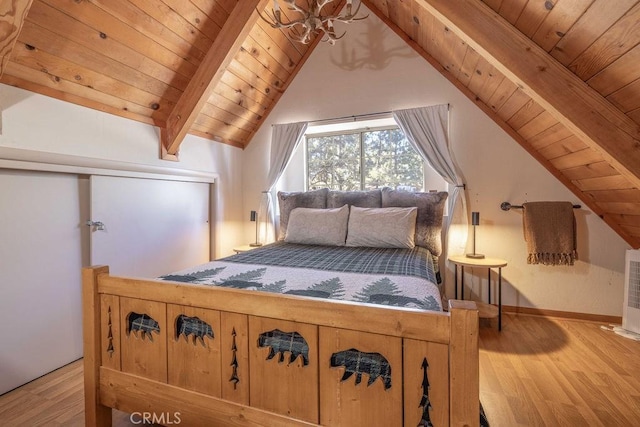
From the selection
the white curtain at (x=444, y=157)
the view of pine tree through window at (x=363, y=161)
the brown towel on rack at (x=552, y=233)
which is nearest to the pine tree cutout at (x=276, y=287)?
the white curtain at (x=444, y=157)

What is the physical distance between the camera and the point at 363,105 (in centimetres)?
312

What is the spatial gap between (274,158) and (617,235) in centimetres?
339

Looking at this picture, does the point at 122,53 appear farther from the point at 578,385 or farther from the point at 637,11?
the point at 578,385

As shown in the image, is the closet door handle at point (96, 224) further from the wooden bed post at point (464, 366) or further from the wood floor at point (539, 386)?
the wooden bed post at point (464, 366)

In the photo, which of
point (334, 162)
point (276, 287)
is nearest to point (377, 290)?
point (276, 287)

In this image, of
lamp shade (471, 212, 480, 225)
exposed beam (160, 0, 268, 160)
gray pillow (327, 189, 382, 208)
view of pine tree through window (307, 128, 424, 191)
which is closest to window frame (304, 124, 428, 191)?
view of pine tree through window (307, 128, 424, 191)

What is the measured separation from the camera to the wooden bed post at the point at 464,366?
78cm

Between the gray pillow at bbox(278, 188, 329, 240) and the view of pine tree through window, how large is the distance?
46 cm

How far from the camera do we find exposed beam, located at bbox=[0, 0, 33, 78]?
121 centimetres

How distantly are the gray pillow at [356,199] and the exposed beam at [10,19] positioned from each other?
7.80 feet

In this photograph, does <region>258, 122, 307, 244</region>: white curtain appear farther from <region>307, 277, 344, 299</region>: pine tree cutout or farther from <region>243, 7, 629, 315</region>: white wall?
<region>307, 277, 344, 299</region>: pine tree cutout

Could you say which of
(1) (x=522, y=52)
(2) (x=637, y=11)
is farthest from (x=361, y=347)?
(1) (x=522, y=52)

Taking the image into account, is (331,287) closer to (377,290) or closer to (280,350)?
(377,290)

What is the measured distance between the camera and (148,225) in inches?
100
